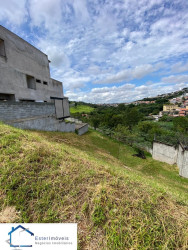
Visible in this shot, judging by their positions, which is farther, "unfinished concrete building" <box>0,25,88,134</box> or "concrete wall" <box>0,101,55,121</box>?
"unfinished concrete building" <box>0,25,88,134</box>

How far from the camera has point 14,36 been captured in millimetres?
8008

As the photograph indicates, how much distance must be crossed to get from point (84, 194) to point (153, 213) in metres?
0.86

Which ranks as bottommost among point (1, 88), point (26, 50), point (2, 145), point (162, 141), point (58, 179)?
point (162, 141)

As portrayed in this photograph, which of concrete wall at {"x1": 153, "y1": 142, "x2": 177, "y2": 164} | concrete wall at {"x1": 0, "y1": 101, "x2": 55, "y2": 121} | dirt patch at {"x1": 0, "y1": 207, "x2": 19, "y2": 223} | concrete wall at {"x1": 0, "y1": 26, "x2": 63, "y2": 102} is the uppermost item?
concrete wall at {"x1": 0, "y1": 26, "x2": 63, "y2": 102}

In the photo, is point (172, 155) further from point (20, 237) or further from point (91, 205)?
point (20, 237)

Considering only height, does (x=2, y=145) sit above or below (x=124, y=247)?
above

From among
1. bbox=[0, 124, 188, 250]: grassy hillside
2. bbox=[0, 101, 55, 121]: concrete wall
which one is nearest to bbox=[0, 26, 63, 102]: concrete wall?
bbox=[0, 101, 55, 121]: concrete wall

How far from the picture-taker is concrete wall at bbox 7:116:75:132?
20.5 feet

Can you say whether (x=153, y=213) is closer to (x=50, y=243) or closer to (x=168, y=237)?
(x=168, y=237)

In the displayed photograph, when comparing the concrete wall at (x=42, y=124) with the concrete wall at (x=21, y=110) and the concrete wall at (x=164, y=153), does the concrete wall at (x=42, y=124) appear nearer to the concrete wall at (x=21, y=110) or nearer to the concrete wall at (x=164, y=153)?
the concrete wall at (x=21, y=110)

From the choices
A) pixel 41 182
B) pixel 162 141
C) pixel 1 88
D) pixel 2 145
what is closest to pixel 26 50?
pixel 1 88

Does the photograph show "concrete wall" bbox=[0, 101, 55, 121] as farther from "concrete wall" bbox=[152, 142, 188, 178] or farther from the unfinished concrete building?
"concrete wall" bbox=[152, 142, 188, 178]

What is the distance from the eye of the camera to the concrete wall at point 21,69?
7.21 meters

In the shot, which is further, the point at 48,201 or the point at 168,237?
the point at 48,201
